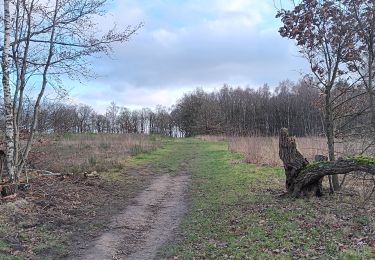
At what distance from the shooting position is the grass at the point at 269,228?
634 centimetres

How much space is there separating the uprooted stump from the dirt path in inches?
110

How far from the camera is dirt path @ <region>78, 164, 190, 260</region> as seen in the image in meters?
6.99

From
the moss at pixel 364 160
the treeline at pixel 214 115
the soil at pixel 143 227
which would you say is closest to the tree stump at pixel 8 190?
the soil at pixel 143 227

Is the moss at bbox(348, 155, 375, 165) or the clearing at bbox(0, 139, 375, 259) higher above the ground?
the moss at bbox(348, 155, 375, 165)

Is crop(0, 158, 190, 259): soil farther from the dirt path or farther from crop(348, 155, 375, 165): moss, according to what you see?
crop(348, 155, 375, 165): moss

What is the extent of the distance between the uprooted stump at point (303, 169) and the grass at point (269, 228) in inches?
15.2

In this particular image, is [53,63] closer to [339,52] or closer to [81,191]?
[81,191]

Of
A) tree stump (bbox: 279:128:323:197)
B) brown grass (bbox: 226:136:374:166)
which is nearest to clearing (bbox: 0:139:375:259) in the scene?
tree stump (bbox: 279:128:323:197)

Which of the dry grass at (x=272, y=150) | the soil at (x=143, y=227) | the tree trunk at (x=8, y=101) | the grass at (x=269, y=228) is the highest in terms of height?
the tree trunk at (x=8, y=101)

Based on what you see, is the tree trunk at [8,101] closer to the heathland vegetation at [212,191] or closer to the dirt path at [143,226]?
the heathland vegetation at [212,191]

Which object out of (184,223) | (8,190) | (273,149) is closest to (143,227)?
(184,223)

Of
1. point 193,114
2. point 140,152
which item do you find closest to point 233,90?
point 193,114

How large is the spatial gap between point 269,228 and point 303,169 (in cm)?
274

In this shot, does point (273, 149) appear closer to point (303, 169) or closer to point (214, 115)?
point (303, 169)
